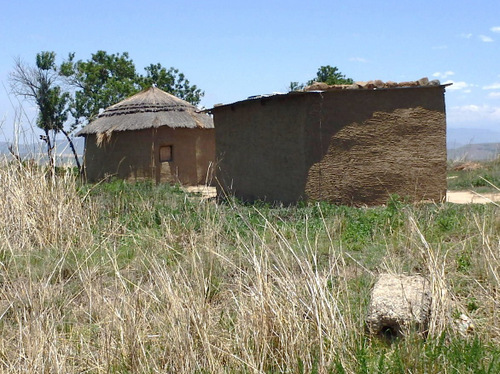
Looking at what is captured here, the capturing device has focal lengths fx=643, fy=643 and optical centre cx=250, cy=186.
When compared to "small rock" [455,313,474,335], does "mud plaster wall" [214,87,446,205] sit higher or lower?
higher

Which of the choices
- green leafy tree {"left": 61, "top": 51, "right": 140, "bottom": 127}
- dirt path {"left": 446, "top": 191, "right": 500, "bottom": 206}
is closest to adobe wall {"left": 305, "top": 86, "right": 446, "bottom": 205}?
dirt path {"left": 446, "top": 191, "right": 500, "bottom": 206}

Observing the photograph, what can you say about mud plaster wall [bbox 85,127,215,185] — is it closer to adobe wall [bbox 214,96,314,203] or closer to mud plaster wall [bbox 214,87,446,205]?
adobe wall [bbox 214,96,314,203]

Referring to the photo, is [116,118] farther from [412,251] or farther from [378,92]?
[412,251]

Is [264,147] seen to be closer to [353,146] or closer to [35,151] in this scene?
[353,146]

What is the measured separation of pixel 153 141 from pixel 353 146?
6.65 metres

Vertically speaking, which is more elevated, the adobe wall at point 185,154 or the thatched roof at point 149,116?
the thatched roof at point 149,116

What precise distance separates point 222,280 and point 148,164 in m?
10.6

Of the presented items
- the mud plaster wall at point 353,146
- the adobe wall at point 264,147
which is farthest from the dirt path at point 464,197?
the adobe wall at point 264,147

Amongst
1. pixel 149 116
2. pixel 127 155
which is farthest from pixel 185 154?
pixel 127 155

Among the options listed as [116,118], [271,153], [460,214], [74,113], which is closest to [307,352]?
[460,214]

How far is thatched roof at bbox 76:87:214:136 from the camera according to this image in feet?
48.9

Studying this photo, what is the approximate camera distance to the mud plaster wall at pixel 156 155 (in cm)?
1479

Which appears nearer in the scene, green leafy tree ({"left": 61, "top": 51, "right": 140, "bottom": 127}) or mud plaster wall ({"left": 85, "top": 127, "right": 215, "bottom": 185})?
mud plaster wall ({"left": 85, "top": 127, "right": 215, "bottom": 185})

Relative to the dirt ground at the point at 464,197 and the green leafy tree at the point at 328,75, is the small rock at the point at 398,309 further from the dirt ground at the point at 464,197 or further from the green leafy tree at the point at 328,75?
the green leafy tree at the point at 328,75
